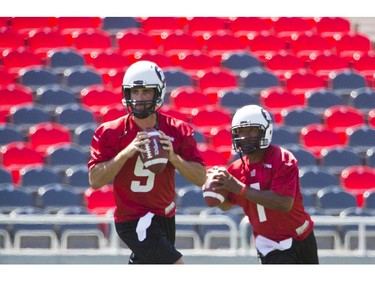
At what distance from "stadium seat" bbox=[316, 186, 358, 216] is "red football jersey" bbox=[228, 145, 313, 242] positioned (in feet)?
9.99

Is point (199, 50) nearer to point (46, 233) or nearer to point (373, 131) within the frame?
point (373, 131)

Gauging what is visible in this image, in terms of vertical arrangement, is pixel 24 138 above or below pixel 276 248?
above

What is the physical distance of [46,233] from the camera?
308 inches

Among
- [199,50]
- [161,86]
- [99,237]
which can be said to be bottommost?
[99,237]

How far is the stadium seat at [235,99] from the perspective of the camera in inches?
389

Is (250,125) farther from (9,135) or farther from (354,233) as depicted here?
(9,135)

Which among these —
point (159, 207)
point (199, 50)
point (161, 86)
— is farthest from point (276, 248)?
point (199, 50)

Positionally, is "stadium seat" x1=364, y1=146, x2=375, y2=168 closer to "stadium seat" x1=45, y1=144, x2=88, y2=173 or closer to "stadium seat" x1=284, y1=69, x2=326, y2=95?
"stadium seat" x1=284, y1=69, x2=326, y2=95

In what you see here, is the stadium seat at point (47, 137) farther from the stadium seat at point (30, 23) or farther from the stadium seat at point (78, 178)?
the stadium seat at point (30, 23)

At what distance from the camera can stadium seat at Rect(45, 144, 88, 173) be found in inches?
348

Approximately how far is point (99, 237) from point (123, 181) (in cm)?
284

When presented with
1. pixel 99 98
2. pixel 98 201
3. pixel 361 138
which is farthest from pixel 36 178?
pixel 361 138

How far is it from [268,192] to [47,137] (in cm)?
451

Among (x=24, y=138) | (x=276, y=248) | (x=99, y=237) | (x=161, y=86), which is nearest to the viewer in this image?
(x=161, y=86)
